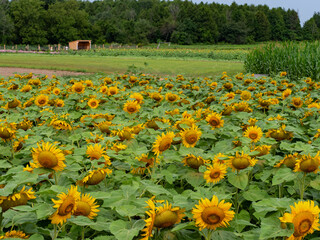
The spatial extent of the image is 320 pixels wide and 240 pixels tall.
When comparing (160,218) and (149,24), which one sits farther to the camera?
(149,24)

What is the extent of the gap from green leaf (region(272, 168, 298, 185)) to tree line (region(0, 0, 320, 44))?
68.6 metres

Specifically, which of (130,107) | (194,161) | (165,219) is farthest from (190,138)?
(130,107)

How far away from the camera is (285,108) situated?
379 cm

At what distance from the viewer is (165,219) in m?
1.15

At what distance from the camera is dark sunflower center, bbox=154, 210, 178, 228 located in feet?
3.76

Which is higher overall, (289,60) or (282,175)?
(289,60)

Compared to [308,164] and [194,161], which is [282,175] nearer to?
[308,164]

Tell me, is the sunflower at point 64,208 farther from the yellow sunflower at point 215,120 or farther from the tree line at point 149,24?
the tree line at point 149,24

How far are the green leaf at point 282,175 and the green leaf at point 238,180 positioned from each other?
0.41ft

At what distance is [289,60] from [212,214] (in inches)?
399

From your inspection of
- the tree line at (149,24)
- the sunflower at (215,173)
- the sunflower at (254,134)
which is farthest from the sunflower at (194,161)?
the tree line at (149,24)

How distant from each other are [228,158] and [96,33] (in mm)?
75925

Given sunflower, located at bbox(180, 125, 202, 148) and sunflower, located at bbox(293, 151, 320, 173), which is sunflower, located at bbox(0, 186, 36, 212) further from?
sunflower, located at bbox(293, 151, 320, 173)

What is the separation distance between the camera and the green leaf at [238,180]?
1.54m
